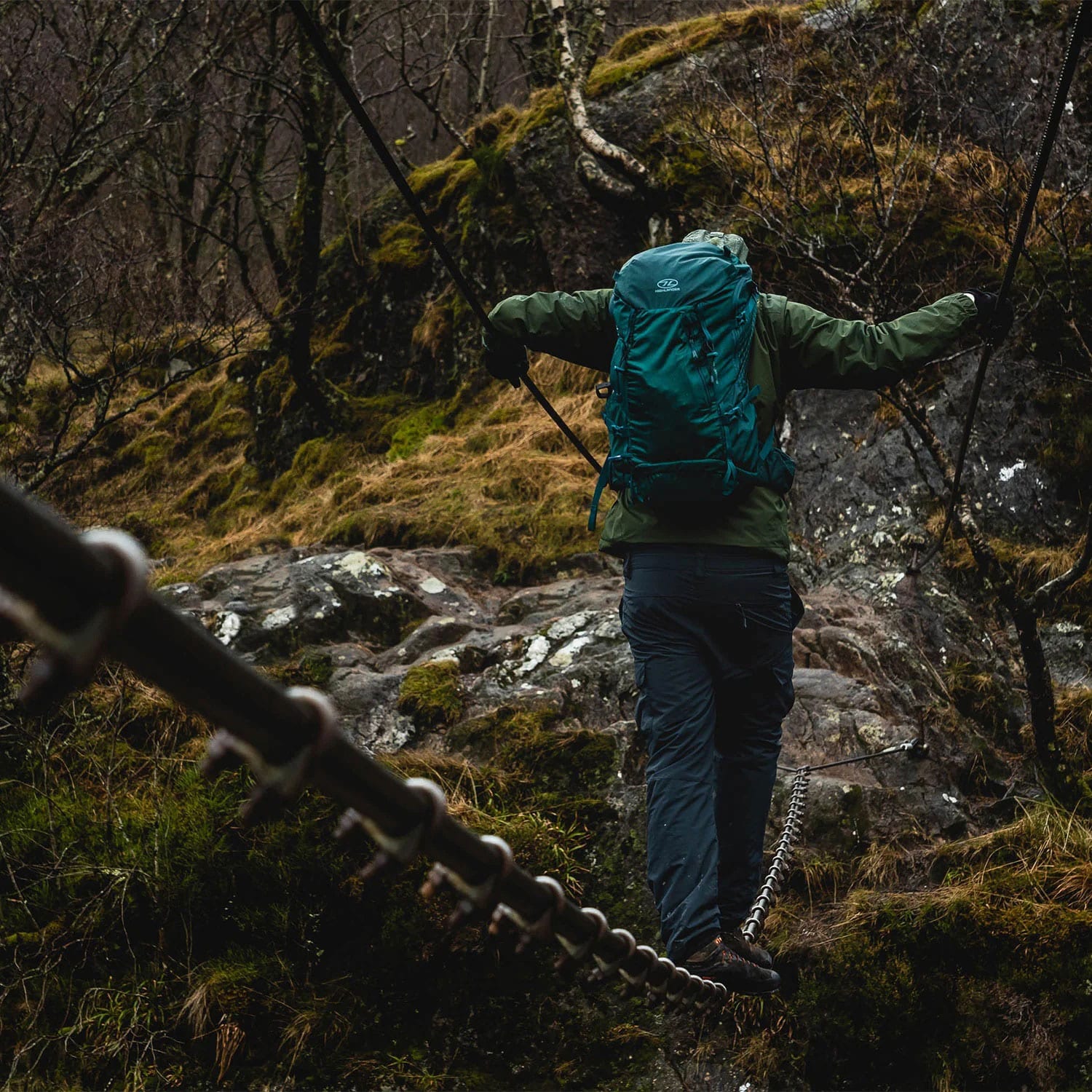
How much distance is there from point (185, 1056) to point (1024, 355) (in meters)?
7.12

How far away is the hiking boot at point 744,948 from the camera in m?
3.20

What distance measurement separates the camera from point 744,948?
3.25 metres

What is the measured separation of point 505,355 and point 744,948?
2.32 metres

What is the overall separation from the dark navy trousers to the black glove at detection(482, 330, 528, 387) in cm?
101

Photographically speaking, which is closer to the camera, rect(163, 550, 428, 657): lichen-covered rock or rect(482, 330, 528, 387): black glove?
rect(482, 330, 528, 387): black glove

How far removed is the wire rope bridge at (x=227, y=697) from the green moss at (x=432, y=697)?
407 cm

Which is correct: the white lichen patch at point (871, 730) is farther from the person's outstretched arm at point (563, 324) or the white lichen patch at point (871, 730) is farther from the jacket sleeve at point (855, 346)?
the person's outstretched arm at point (563, 324)

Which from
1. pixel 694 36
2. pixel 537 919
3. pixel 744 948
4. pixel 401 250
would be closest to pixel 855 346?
pixel 744 948

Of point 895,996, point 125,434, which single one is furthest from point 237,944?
point 125,434

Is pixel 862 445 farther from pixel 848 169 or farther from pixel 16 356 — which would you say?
pixel 16 356

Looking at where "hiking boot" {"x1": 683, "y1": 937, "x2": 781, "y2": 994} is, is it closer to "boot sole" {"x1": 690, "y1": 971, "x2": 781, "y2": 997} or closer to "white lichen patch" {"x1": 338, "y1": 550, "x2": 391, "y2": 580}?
"boot sole" {"x1": 690, "y1": 971, "x2": 781, "y2": 997}

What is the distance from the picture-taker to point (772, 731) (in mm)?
3490

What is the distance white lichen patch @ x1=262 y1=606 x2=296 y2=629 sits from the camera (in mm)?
6590

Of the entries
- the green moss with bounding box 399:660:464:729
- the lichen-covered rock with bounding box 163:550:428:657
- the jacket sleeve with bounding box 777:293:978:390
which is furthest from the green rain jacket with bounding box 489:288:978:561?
the lichen-covered rock with bounding box 163:550:428:657
